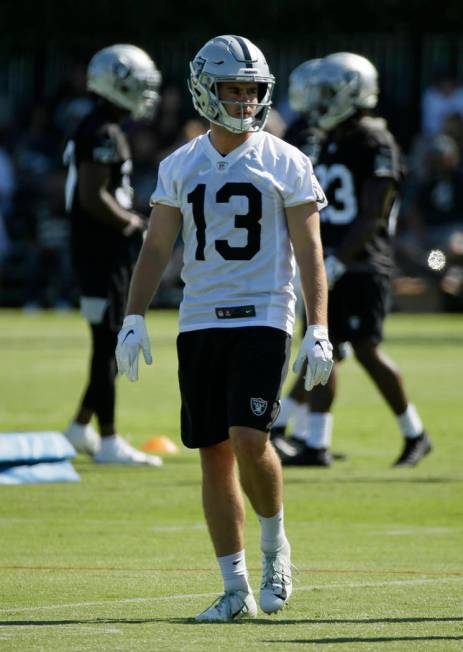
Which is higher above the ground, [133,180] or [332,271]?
[332,271]

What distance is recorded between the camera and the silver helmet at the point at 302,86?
39.4ft

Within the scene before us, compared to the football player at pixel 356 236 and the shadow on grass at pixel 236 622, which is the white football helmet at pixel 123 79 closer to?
the football player at pixel 356 236

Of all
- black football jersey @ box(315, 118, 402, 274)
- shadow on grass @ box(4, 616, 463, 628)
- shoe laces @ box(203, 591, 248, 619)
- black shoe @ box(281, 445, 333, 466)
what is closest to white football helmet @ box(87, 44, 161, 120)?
black football jersey @ box(315, 118, 402, 274)

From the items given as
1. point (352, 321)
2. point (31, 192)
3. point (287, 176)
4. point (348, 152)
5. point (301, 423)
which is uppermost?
point (287, 176)

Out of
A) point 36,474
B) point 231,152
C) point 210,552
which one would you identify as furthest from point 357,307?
point 231,152

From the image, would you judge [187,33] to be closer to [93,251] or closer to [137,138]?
[137,138]

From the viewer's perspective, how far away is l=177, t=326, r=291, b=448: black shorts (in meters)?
6.71

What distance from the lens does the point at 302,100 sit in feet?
40.6

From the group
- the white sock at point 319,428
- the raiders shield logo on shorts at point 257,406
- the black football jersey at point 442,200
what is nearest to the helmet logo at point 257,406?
the raiders shield logo on shorts at point 257,406

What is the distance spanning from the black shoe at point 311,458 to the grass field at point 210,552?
0.44 feet

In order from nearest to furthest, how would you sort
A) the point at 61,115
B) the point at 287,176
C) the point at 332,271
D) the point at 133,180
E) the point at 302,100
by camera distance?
the point at 287,176, the point at 332,271, the point at 302,100, the point at 133,180, the point at 61,115

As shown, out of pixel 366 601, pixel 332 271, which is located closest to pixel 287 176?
pixel 366 601

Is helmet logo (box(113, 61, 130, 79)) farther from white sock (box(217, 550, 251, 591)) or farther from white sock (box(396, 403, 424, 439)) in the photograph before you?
white sock (box(217, 550, 251, 591))

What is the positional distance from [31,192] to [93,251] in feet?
62.4
